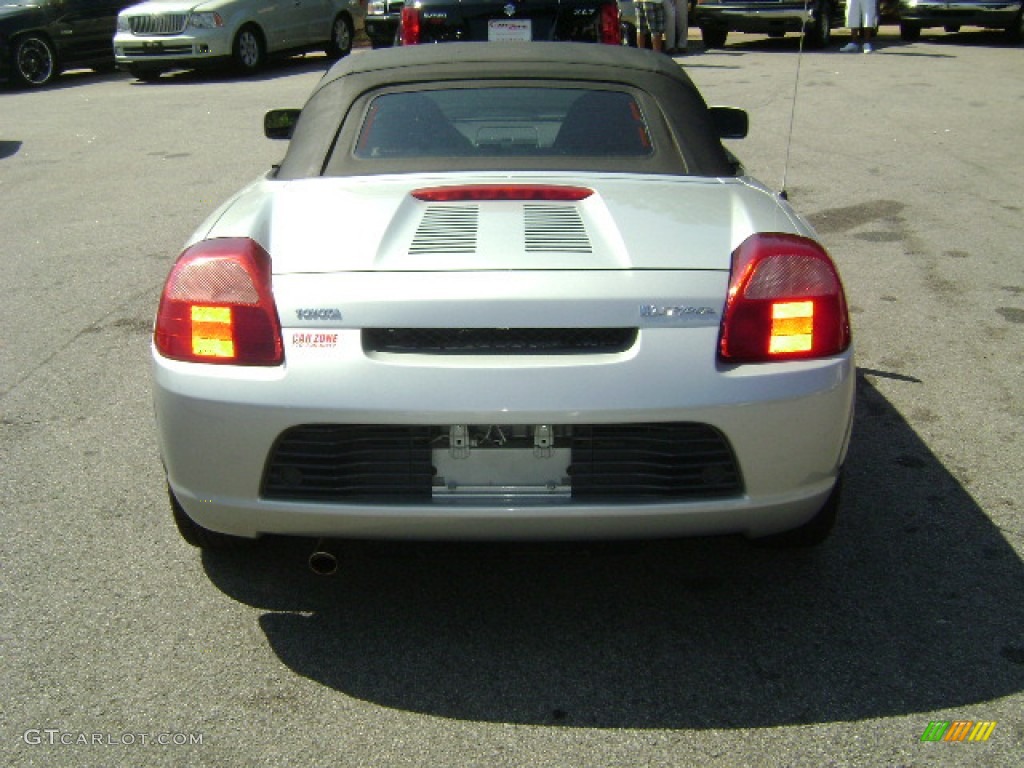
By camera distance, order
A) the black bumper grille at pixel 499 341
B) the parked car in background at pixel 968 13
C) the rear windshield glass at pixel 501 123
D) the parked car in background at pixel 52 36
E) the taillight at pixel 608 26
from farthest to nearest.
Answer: the parked car in background at pixel 968 13 < the parked car in background at pixel 52 36 < the taillight at pixel 608 26 < the rear windshield glass at pixel 501 123 < the black bumper grille at pixel 499 341

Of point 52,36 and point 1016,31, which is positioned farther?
point 1016,31

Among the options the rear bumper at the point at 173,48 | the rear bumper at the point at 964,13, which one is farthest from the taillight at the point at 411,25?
the rear bumper at the point at 964,13

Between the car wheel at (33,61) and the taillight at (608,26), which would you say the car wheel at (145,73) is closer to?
the car wheel at (33,61)

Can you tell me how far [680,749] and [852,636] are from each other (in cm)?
72

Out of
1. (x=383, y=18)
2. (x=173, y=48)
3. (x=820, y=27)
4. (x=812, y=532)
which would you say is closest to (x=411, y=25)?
(x=173, y=48)

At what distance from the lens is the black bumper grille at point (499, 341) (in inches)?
117

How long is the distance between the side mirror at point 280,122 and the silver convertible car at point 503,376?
5.43 feet

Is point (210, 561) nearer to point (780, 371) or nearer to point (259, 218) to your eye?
point (259, 218)

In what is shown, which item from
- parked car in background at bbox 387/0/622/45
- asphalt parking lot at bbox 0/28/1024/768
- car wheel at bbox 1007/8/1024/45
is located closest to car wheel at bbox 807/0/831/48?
car wheel at bbox 1007/8/1024/45

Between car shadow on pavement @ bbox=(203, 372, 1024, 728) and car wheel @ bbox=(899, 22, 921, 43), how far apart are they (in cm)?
1785

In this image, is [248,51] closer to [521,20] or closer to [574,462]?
[521,20]

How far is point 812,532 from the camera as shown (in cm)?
350

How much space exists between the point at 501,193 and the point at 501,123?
929 millimetres

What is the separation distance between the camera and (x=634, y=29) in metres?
18.9
